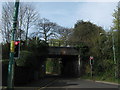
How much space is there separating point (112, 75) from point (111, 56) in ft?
12.8

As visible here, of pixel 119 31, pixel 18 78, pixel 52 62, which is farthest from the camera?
pixel 52 62

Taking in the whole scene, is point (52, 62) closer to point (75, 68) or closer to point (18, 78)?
point (75, 68)

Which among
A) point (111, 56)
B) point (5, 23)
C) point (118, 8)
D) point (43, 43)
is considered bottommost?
point (111, 56)

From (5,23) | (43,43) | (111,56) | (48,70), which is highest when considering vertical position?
(5,23)

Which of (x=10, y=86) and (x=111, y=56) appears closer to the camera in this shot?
(x=10, y=86)

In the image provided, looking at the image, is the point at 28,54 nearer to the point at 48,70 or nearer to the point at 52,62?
the point at 52,62

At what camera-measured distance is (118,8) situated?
42.9 metres

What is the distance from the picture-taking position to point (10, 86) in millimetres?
12680

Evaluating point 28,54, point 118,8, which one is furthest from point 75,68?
point 28,54

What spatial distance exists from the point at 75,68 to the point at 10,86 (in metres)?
39.6

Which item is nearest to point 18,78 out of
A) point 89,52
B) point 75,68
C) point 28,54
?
point 28,54

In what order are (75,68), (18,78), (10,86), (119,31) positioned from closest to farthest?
(10,86), (18,78), (119,31), (75,68)

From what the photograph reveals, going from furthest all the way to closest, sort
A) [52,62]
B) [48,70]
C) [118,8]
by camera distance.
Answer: [48,70], [52,62], [118,8]

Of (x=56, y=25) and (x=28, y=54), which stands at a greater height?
(x=56, y=25)
